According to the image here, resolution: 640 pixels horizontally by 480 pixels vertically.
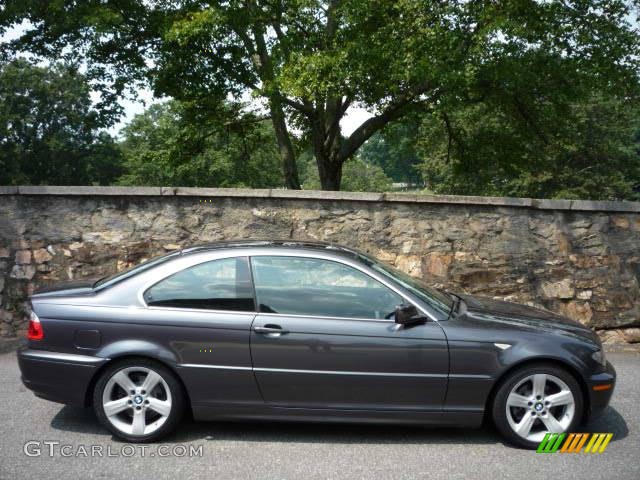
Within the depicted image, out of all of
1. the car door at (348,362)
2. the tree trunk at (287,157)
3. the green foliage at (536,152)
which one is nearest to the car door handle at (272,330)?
the car door at (348,362)

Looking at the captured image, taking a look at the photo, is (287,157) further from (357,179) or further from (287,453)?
(357,179)

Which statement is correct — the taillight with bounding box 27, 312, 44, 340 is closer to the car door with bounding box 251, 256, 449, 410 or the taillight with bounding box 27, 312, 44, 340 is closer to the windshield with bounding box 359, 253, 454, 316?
the car door with bounding box 251, 256, 449, 410

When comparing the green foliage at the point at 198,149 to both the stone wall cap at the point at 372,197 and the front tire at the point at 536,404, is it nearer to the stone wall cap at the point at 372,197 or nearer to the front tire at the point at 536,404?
the stone wall cap at the point at 372,197

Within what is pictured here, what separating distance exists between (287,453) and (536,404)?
1.74m

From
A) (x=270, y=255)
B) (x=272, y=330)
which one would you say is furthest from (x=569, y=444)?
(x=270, y=255)

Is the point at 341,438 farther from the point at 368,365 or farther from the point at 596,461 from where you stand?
the point at 596,461

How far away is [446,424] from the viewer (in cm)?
411

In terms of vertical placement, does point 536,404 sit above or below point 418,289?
below

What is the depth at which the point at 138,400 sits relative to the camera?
4113 millimetres

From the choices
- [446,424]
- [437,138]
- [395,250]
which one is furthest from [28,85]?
[446,424]

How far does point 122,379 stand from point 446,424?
2.25m

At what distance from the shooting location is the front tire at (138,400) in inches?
161

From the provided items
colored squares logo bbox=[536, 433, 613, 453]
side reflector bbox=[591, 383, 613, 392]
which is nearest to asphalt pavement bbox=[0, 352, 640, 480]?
colored squares logo bbox=[536, 433, 613, 453]

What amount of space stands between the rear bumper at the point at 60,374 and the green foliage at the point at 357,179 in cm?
4707
